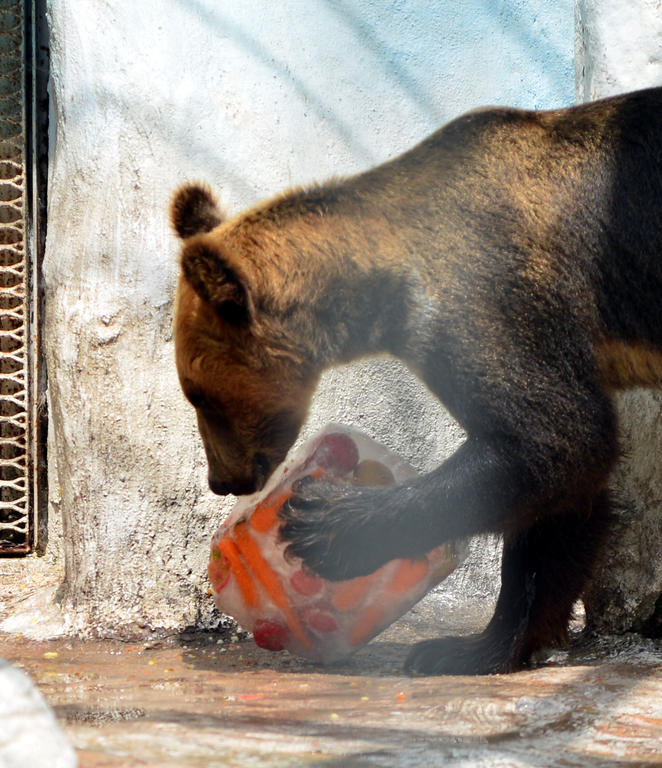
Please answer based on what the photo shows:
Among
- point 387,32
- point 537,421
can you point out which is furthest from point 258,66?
point 537,421

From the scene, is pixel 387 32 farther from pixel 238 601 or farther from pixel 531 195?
pixel 238 601

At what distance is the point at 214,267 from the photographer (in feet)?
12.1

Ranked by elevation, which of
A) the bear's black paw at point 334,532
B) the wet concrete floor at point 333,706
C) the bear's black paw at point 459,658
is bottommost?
the bear's black paw at point 459,658

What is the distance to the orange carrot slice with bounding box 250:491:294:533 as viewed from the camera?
4254 mm

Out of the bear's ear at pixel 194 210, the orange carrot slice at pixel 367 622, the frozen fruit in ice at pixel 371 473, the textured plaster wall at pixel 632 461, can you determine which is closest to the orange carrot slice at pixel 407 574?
the orange carrot slice at pixel 367 622

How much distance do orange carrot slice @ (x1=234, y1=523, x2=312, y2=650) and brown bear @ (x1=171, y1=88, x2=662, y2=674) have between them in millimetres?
225

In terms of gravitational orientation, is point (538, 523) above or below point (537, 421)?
below

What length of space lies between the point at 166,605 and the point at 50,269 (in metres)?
1.65

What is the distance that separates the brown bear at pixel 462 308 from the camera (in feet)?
12.3

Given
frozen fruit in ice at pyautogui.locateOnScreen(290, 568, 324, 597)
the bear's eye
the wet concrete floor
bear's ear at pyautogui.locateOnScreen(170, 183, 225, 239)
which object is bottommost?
the wet concrete floor

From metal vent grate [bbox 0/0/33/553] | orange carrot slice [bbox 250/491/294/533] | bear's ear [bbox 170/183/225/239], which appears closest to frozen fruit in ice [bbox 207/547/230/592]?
orange carrot slice [bbox 250/491/294/533]

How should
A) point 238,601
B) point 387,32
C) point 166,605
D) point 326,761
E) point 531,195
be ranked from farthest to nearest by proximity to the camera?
point 387,32 < point 166,605 < point 238,601 < point 531,195 < point 326,761

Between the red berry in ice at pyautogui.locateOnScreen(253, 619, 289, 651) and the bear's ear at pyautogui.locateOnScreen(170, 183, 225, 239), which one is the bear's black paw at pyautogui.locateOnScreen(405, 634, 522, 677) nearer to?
the red berry in ice at pyautogui.locateOnScreen(253, 619, 289, 651)

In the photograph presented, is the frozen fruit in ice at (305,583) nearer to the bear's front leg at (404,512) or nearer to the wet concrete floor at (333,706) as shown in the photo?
the bear's front leg at (404,512)
